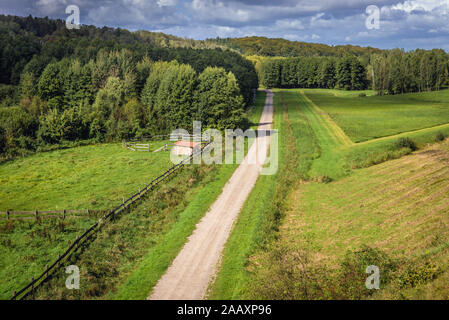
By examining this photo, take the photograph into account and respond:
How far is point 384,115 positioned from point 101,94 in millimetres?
68030

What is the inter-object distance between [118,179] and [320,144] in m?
33.4

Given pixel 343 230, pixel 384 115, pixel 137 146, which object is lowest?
pixel 343 230

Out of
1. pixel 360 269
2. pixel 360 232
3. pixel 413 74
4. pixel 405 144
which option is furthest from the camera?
pixel 413 74

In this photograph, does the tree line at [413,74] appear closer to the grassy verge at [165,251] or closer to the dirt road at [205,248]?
the dirt road at [205,248]

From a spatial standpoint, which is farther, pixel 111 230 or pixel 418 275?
pixel 111 230

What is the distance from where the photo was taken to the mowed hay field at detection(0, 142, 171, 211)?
3691cm

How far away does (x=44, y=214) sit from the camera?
32.1 meters

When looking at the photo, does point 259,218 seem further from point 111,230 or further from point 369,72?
point 369,72

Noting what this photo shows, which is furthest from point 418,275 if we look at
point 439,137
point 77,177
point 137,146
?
point 137,146

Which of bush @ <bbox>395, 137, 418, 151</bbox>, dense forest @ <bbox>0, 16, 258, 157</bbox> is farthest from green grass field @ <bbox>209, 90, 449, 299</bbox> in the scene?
dense forest @ <bbox>0, 16, 258, 157</bbox>

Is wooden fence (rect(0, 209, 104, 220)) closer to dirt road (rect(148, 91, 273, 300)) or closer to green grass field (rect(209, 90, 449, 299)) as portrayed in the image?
dirt road (rect(148, 91, 273, 300))

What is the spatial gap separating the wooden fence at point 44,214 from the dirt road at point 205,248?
1098 centimetres

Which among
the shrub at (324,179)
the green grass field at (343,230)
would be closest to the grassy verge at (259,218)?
the green grass field at (343,230)

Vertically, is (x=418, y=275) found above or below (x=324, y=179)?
below
